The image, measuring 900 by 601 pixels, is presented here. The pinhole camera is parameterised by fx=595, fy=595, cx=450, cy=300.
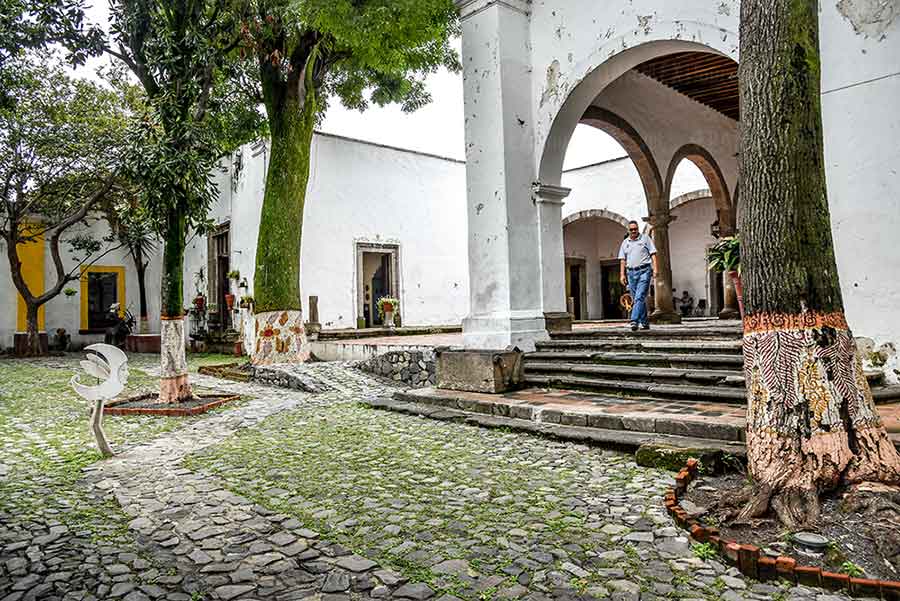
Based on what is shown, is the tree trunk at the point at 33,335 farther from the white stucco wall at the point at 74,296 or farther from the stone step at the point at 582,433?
the stone step at the point at 582,433

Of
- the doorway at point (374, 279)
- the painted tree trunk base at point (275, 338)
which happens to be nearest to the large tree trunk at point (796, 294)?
the painted tree trunk base at point (275, 338)

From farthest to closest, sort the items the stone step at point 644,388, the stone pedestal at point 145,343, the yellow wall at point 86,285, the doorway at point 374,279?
the yellow wall at point 86,285 → the stone pedestal at point 145,343 → the doorway at point 374,279 → the stone step at point 644,388

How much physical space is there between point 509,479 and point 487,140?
4159 mm

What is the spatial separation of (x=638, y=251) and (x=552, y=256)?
1.05 m

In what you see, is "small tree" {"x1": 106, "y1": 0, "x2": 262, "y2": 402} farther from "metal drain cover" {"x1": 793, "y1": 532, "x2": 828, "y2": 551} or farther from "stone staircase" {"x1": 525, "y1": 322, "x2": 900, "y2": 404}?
"metal drain cover" {"x1": 793, "y1": 532, "x2": 828, "y2": 551}

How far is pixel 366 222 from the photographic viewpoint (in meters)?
14.8

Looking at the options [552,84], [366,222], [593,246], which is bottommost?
[593,246]

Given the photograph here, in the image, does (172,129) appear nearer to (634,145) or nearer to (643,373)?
(643,373)

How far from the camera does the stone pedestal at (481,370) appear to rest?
6152mm

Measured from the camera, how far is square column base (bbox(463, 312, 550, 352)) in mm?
6449

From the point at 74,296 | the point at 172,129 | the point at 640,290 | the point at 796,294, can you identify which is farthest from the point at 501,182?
the point at 74,296

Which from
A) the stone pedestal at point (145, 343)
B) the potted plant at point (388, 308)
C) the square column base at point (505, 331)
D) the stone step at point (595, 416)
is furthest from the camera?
the stone pedestal at point (145, 343)

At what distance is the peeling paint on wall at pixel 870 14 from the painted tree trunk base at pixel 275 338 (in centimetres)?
846

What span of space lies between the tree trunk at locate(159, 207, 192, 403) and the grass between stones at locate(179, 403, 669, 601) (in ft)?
7.44
